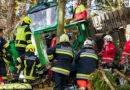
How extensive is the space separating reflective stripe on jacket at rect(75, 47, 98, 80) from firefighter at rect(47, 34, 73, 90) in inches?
12.5

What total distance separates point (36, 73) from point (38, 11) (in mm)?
2951

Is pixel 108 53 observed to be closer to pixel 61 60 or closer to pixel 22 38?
pixel 61 60

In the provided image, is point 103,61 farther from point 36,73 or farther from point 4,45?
point 4,45

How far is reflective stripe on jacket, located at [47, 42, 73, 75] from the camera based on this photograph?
6.31 metres

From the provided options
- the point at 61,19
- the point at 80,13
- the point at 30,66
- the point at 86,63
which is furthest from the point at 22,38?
the point at 86,63

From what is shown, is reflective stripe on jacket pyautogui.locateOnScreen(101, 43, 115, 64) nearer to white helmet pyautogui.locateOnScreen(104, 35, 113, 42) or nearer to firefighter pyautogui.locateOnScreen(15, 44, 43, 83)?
white helmet pyautogui.locateOnScreen(104, 35, 113, 42)

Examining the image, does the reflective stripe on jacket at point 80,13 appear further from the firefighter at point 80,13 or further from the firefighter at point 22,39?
the firefighter at point 22,39

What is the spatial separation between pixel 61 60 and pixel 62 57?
91 millimetres

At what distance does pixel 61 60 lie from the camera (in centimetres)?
636

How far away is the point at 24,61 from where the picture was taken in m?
7.32

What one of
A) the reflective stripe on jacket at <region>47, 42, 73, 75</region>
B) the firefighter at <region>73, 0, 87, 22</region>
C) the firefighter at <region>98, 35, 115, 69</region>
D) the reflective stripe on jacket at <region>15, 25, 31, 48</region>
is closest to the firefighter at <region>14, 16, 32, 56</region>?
the reflective stripe on jacket at <region>15, 25, 31, 48</region>

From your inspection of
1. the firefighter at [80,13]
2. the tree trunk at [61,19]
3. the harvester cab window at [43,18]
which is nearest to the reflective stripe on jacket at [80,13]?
the firefighter at [80,13]

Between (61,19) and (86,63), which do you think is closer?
(86,63)

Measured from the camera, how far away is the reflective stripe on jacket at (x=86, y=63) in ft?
20.6
